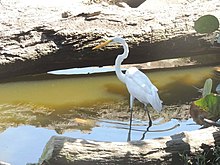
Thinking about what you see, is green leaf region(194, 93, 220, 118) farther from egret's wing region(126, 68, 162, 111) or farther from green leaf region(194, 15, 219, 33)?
green leaf region(194, 15, 219, 33)

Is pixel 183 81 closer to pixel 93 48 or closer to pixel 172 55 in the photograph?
pixel 172 55

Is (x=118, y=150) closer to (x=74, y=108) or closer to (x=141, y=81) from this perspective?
(x=141, y=81)

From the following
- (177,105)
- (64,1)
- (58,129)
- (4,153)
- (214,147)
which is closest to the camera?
(214,147)

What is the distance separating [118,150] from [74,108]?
1891 millimetres

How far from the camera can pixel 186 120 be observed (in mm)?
4840

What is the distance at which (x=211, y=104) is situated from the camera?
4113mm

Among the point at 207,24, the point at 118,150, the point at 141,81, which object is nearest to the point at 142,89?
the point at 141,81

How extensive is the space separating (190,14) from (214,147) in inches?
102

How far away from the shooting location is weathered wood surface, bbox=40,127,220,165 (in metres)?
3.32

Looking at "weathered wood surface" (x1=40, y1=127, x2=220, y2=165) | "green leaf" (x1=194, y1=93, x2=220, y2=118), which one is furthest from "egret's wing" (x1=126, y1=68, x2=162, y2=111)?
"weathered wood surface" (x1=40, y1=127, x2=220, y2=165)

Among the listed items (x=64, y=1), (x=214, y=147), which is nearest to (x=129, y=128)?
(x=214, y=147)

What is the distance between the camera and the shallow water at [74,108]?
4477mm

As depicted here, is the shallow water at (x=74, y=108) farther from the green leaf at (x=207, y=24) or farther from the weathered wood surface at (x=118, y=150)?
the green leaf at (x=207, y=24)

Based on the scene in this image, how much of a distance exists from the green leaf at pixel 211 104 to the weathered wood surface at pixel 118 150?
0.54 m
